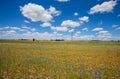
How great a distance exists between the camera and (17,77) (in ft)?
16.7

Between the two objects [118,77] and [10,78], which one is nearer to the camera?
[10,78]

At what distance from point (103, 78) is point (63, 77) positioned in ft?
5.35

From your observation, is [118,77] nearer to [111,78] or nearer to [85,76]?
[111,78]

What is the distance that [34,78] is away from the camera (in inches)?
195

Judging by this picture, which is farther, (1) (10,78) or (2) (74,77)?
(2) (74,77)

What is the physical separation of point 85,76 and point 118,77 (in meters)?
1.34

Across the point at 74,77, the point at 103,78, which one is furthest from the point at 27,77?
the point at 103,78

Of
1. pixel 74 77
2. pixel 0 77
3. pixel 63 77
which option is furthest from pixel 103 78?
pixel 0 77

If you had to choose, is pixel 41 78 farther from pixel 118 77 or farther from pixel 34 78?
pixel 118 77

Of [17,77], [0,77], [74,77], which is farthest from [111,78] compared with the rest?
[0,77]

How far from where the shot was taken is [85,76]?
219 inches

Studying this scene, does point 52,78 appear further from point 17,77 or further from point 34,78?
point 17,77

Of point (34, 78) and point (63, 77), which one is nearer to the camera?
point (34, 78)

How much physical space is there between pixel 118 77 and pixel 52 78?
8.94 feet
